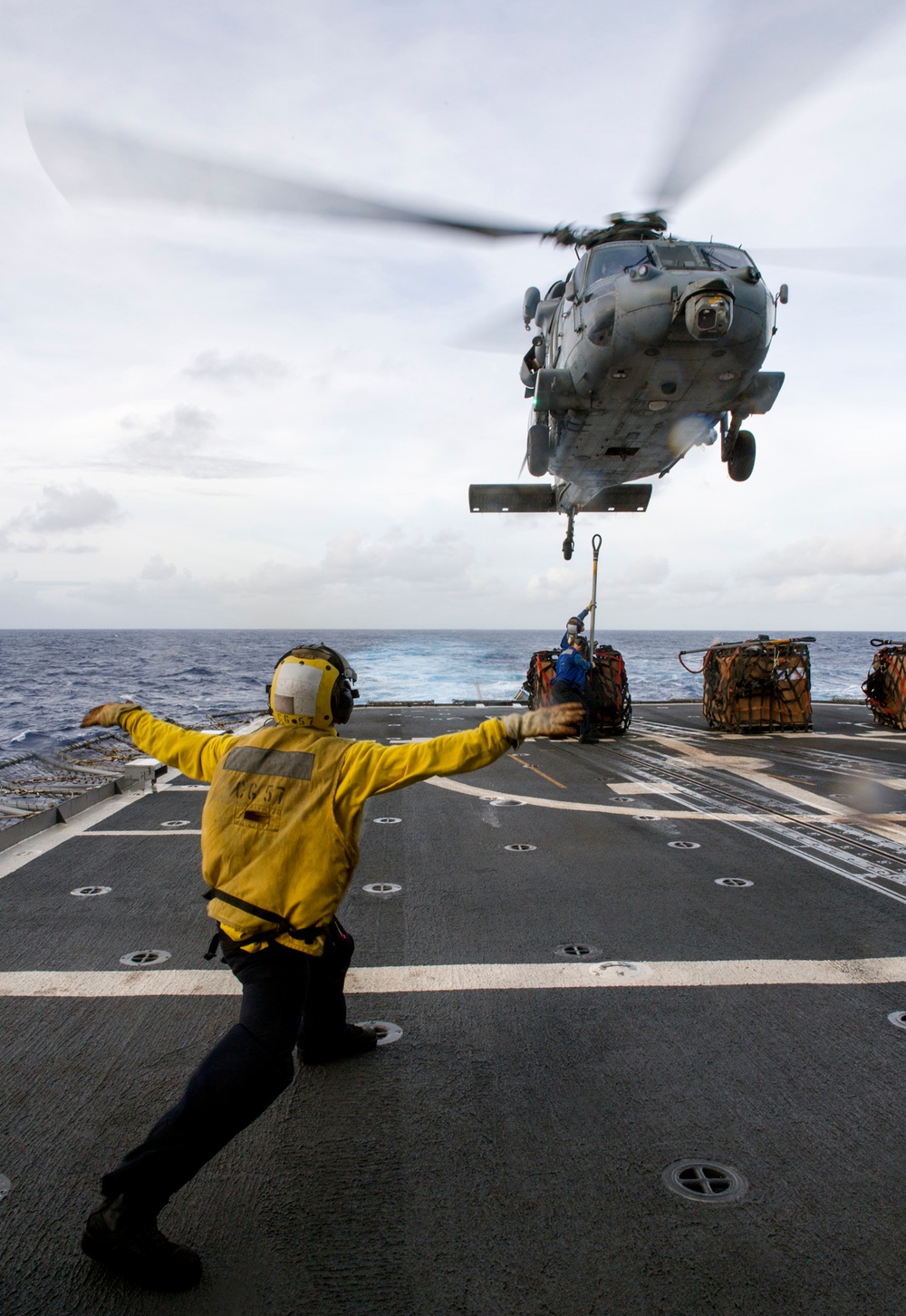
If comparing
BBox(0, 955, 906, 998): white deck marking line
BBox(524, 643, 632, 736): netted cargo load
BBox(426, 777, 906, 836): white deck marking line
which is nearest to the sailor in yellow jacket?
BBox(0, 955, 906, 998): white deck marking line

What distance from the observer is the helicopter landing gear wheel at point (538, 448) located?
48.7 feet

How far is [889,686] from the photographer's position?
17.4 m

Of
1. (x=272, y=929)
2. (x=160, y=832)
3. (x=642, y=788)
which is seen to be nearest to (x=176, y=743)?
(x=272, y=929)

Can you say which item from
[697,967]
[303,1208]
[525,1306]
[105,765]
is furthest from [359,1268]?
[105,765]

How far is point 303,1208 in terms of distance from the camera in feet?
9.00

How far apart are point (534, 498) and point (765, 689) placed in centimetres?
760

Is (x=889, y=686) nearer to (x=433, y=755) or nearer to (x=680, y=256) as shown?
(x=680, y=256)

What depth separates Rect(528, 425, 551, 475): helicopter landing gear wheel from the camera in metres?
14.8

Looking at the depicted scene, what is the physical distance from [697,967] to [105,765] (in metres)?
11.2

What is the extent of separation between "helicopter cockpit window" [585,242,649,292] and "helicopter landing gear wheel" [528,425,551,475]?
2969mm

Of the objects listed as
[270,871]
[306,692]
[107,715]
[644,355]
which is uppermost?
[644,355]

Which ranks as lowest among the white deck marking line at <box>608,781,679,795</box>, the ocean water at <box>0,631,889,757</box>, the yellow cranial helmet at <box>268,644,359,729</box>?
the ocean water at <box>0,631,889,757</box>

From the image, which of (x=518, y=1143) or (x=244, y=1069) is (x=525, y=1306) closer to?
(x=518, y=1143)

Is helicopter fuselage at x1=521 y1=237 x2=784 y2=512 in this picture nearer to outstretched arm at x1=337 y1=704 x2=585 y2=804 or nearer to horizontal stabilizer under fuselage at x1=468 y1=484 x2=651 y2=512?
horizontal stabilizer under fuselage at x1=468 y1=484 x2=651 y2=512
